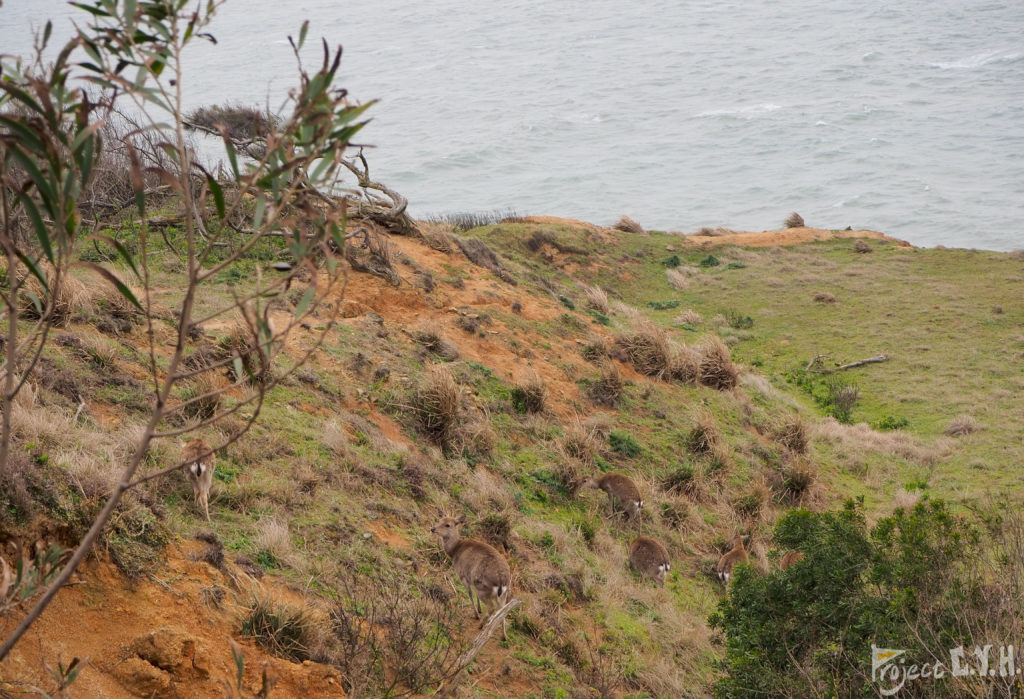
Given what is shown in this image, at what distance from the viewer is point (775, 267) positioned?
114 ft

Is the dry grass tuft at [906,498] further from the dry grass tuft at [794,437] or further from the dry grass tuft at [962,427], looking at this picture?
the dry grass tuft at [962,427]

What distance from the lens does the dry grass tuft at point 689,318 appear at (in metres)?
26.9

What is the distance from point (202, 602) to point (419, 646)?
5.70 feet

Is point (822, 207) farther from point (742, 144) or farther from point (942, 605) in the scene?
point (942, 605)

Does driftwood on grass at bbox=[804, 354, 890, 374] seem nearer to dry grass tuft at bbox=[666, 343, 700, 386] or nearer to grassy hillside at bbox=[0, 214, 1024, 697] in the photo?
grassy hillside at bbox=[0, 214, 1024, 697]

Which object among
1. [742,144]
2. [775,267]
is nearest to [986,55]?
[742,144]

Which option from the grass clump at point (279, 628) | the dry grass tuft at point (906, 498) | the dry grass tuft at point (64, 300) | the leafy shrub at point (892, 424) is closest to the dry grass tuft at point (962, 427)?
the leafy shrub at point (892, 424)

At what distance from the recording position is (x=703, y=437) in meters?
15.1

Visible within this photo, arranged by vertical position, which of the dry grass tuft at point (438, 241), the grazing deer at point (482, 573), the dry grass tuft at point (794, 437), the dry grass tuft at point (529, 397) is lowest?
the dry grass tuft at point (794, 437)

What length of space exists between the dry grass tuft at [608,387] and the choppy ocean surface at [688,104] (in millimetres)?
40708

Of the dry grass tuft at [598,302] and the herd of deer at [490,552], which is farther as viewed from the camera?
the dry grass tuft at [598,302]

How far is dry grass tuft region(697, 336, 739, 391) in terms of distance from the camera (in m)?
18.7

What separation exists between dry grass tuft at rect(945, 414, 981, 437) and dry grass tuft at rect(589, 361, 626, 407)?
30.1 feet

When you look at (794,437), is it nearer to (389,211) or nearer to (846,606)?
(846,606)
